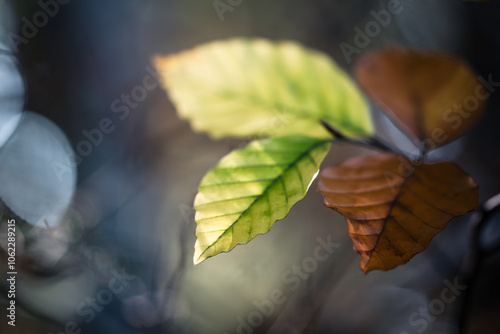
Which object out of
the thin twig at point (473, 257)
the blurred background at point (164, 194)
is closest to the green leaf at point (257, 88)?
the thin twig at point (473, 257)

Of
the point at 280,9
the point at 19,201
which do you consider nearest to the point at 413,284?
the point at 19,201

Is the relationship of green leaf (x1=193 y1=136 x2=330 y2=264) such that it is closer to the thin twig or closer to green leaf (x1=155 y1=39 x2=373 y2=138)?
green leaf (x1=155 y1=39 x2=373 y2=138)

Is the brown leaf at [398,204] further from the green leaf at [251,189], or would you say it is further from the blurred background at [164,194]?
the blurred background at [164,194]

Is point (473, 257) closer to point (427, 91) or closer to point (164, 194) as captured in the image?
point (427, 91)

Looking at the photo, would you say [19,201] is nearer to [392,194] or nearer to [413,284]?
[392,194]

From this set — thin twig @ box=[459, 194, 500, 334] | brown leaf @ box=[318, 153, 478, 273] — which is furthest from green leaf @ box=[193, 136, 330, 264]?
thin twig @ box=[459, 194, 500, 334]

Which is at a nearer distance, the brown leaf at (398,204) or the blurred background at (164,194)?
the brown leaf at (398,204)
